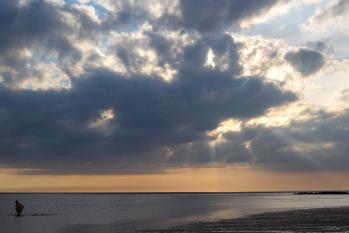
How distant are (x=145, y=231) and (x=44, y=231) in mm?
12926

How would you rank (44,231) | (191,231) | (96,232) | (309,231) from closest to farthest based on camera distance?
(309,231) → (191,231) → (96,232) → (44,231)

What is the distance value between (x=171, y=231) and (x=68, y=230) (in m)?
13.7

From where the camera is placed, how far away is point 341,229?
144ft

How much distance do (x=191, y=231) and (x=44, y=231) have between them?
59.6 ft

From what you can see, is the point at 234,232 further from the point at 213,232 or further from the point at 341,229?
the point at 341,229

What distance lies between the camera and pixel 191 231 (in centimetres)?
4684

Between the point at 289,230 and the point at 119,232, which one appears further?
the point at 119,232

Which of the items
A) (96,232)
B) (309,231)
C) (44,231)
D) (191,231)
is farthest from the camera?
(44,231)

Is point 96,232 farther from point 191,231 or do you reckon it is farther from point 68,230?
point 191,231

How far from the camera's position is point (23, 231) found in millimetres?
54844

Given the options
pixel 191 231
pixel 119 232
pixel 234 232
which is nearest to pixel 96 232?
pixel 119 232

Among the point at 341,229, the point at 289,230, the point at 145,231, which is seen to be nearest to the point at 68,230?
the point at 145,231

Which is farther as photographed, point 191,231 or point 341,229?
point 191,231

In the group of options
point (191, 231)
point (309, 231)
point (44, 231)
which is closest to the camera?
point (309, 231)
